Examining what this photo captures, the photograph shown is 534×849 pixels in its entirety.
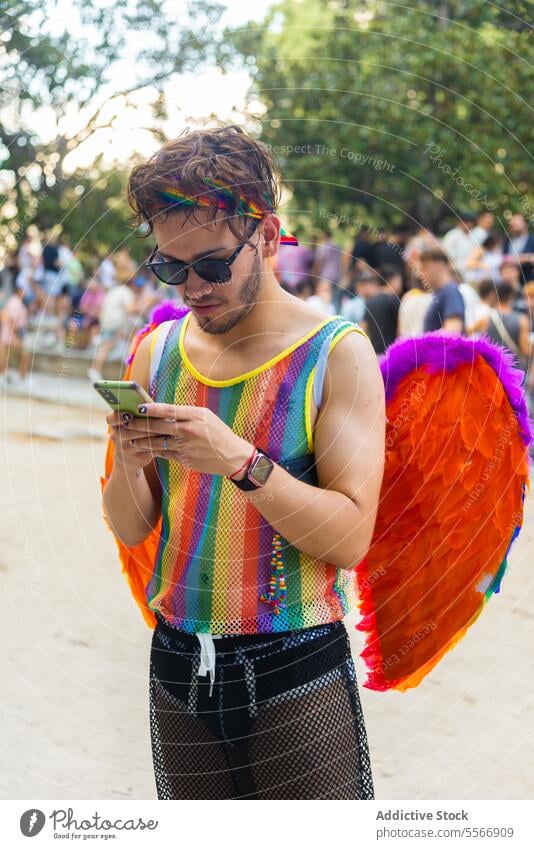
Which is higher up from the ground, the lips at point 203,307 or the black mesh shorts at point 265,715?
the lips at point 203,307

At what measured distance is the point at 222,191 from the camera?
168 cm

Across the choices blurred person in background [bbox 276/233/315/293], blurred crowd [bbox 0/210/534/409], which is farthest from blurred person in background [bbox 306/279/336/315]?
blurred person in background [bbox 276/233/315/293]

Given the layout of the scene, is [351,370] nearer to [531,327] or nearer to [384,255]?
[384,255]

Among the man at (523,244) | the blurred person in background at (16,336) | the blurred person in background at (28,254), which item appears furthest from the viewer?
the blurred person in background at (28,254)

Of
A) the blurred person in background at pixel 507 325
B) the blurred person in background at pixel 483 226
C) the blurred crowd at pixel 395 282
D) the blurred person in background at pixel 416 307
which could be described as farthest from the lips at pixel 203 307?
the blurred person in background at pixel 483 226

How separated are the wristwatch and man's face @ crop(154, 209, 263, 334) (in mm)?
271

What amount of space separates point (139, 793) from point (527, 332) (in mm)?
3848

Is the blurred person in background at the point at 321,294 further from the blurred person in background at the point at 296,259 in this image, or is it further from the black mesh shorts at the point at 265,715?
the black mesh shorts at the point at 265,715

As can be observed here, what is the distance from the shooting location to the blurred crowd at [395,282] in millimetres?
5404

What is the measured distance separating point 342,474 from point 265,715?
1.41 ft

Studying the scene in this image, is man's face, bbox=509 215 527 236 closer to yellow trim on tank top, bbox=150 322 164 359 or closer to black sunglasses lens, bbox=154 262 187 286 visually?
yellow trim on tank top, bbox=150 322 164 359

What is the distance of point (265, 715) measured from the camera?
1.76 m

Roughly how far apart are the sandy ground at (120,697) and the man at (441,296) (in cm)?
126
